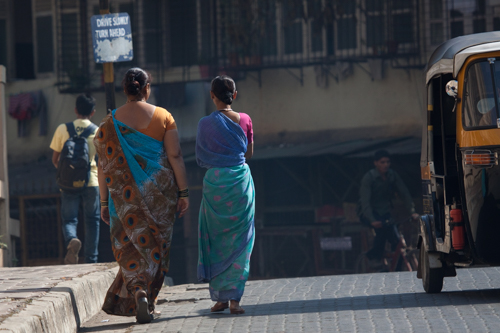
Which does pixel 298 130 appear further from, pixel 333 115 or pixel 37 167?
pixel 37 167

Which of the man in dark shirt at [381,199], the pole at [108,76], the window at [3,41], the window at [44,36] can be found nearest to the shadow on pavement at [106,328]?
the pole at [108,76]

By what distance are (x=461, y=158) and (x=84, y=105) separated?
5.63 meters

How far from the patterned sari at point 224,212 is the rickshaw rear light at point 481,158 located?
5.70ft

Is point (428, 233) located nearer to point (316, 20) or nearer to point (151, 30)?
point (316, 20)

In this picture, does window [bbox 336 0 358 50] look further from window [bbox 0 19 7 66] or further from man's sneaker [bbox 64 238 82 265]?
man's sneaker [bbox 64 238 82 265]

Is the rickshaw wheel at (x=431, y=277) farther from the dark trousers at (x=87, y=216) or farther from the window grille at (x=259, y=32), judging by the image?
the window grille at (x=259, y=32)

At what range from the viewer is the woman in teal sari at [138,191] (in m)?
6.52

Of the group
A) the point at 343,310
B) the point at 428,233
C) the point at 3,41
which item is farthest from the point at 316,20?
the point at 343,310

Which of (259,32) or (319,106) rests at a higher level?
(259,32)

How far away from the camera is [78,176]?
1098 centimetres

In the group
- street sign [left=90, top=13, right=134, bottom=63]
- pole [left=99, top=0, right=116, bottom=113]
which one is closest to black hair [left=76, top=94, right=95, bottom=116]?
pole [left=99, top=0, right=116, bottom=113]

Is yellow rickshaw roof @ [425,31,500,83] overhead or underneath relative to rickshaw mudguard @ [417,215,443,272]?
overhead

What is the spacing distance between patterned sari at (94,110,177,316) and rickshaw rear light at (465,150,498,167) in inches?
90.0

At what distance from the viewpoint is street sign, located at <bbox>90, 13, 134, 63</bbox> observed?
37.5 feet
